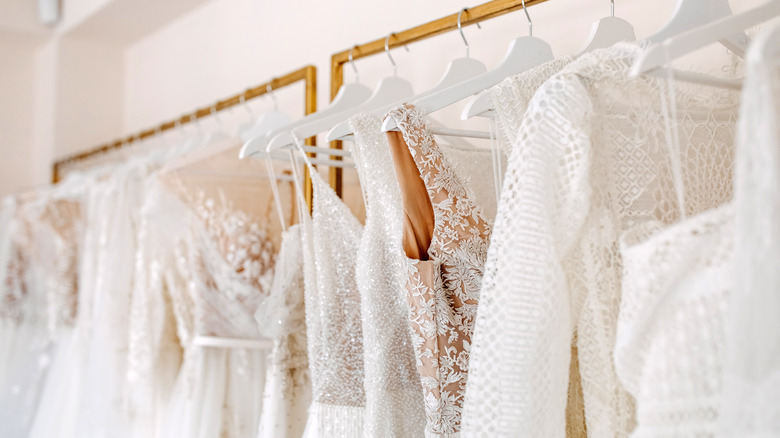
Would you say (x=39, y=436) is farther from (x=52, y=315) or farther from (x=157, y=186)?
(x=157, y=186)

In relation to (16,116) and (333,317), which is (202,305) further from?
(16,116)

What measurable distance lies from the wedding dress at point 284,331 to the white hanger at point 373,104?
0.19 metres

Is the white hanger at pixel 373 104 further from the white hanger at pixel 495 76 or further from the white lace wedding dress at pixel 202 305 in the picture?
the white lace wedding dress at pixel 202 305

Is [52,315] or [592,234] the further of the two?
[52,315]

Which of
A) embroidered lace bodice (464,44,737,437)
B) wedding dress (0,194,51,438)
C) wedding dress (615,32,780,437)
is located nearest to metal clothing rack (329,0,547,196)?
embroidered lace bodice (464,44,737,437)

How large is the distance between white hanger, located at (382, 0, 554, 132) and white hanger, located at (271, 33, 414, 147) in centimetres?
21

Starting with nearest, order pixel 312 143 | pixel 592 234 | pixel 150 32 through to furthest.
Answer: pixel 592 234
pixel 312 143
pixel 150 32

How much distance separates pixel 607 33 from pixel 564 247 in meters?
0.41

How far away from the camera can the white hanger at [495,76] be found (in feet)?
3.32

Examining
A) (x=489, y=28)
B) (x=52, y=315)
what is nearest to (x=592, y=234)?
(x=489, y=28)

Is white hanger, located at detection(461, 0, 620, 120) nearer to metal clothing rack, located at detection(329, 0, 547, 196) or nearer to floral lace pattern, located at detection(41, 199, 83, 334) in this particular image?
metal clothing rack, located at detection(329, 0, 547, 196)

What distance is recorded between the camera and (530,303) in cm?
78

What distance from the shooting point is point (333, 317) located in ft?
3.86

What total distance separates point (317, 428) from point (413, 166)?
0.46 m
